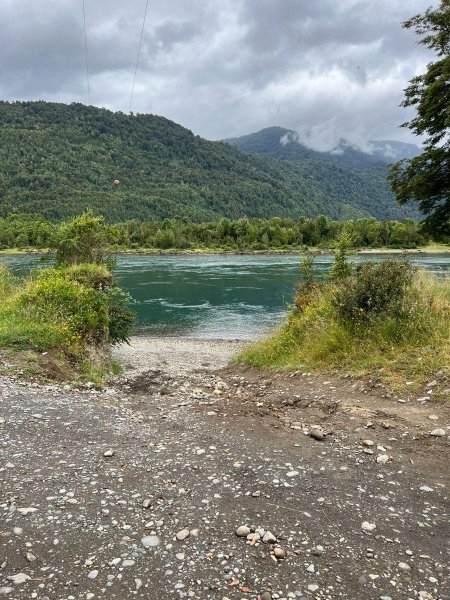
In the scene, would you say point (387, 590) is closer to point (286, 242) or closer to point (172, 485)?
point (172, 485)

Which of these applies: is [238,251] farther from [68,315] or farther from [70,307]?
[68,315]

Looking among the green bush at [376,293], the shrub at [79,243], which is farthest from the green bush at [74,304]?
the green bush at [376,293]

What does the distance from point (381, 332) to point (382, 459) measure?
5.48 meters

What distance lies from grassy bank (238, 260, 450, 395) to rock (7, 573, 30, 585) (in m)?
7.29

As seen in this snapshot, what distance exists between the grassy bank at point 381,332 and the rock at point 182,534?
5.82 metres

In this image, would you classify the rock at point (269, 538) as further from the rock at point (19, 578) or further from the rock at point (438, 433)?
the rock at point (438, 433)

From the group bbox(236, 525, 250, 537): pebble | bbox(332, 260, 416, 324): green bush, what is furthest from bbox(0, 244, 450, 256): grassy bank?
bbox(236, 525, 250, 537): pebble

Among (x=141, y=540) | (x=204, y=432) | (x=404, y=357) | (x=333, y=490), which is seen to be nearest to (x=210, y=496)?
(x=141, y=540)

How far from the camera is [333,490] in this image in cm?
555

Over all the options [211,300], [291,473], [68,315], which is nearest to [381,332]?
[291,473]

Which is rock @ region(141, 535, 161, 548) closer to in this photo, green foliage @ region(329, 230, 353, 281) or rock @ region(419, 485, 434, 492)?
rock @ region(419, 485, 434, 492)

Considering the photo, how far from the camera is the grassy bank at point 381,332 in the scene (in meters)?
9.70

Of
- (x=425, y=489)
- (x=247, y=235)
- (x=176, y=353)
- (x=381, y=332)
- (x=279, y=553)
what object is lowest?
(x=176, y=353)

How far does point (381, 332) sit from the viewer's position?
37.2 feet
